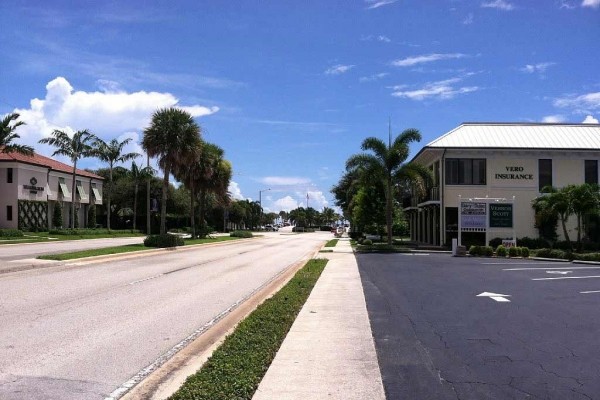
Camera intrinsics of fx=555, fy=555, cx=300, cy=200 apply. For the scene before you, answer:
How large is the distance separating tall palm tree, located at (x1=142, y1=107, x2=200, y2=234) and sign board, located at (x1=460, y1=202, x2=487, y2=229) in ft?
56.5

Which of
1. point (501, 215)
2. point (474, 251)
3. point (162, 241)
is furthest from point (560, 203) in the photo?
point (162, 241)

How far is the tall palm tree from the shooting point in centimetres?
3494

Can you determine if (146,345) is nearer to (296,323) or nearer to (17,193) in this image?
(296,323)

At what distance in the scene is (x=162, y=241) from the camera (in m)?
32.8

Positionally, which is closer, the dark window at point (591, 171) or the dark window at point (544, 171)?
the dark window at point (591, 171)

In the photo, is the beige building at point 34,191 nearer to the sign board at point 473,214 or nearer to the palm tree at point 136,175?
the palm tree at point 136,175

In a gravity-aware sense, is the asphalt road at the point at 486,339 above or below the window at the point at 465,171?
below

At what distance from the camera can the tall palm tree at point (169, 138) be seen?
3494cm

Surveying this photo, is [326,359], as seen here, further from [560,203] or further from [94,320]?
[560,203]

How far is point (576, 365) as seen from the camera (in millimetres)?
6684

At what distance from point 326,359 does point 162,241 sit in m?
27.2

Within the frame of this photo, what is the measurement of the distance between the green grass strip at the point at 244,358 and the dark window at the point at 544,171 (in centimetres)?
3061

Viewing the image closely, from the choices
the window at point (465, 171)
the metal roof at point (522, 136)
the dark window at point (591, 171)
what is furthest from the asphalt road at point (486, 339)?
the dark window at point (591, 171)

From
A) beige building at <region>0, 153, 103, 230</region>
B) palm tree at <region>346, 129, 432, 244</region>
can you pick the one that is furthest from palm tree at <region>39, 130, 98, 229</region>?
palm tree at <region>346, 129, 432, 244</region>
